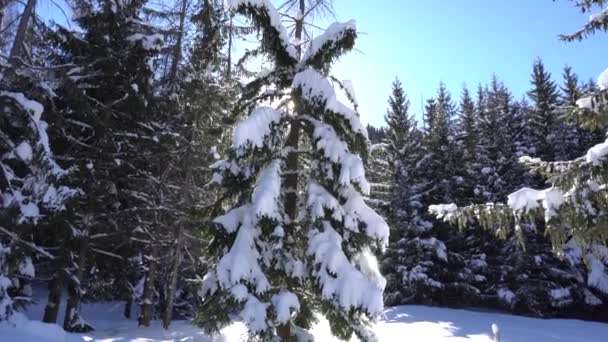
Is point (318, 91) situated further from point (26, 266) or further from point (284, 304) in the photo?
point (26, 266)

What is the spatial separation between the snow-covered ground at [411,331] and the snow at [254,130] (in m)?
3.34

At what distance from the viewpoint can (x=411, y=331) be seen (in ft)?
46.7

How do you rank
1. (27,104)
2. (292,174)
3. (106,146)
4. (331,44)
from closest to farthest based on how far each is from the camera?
1. (27,104)
2. (331,44)
3. (292,174)
4. (106,146)

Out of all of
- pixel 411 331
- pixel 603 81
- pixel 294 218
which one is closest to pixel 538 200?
pixel 603 81

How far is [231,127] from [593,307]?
78.9 feet

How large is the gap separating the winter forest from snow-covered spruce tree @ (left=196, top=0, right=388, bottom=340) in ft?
0.11

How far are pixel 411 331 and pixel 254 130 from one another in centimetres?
991

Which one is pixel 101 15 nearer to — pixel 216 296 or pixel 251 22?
pixel 251 22

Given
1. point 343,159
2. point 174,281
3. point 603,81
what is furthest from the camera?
point 174,281

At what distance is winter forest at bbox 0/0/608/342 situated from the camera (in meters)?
7.09

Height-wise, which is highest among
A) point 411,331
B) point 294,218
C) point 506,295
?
point 294,218

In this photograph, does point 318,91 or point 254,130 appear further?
point 318,91

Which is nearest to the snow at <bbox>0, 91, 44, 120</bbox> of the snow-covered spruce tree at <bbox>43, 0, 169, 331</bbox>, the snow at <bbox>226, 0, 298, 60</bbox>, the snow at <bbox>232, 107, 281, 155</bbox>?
the snow-covered spruce tree at <bbox>43, 0, 169, 331</bbox>

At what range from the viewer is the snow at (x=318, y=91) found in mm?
8023
